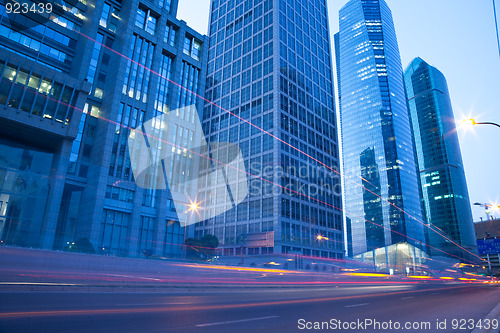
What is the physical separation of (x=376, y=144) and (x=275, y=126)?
98760 millimetres

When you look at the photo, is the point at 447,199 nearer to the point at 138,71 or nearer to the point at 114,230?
the point at 138,71

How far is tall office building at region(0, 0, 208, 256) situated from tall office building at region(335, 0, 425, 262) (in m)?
121

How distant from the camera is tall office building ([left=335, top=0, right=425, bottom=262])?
151 metres

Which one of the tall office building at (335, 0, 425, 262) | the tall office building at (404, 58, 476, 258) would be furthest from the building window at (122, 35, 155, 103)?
the tall office building at (404, 58, 476, 258)

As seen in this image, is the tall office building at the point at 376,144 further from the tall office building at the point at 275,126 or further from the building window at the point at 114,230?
the building window at the point at 114,230

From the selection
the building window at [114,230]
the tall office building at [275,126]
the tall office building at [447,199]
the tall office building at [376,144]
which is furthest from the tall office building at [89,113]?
the tall office building at [447,199]

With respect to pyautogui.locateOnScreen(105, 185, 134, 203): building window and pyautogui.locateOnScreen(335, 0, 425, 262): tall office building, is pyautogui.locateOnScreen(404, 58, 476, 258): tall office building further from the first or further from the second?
pyautogui.locateOnScreen(105, 185, 134, 203): building window

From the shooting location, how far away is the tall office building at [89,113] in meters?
44.1

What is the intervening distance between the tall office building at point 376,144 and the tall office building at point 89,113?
12149 centimetres

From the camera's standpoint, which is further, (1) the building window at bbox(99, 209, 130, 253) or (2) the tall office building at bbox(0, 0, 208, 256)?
(1) the building window at bbox(99, 209, 130, 253)

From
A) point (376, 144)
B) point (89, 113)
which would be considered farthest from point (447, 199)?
point (89, 113)

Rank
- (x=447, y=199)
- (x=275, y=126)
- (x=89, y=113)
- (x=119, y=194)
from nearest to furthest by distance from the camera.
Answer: (x=119, y=194), (x=89, y=113), (x=275, y=126), (x=447, y=199)

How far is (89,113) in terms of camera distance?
56781 millimetres

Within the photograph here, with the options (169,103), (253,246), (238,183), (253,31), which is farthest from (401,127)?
(169,103)
